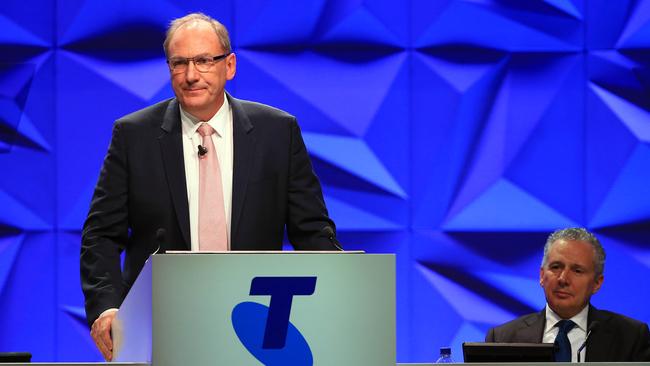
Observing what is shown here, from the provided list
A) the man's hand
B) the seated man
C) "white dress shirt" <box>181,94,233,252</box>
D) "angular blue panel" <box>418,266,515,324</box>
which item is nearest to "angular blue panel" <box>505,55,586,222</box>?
"angular blue panel" <box>418,266,515,324</box>

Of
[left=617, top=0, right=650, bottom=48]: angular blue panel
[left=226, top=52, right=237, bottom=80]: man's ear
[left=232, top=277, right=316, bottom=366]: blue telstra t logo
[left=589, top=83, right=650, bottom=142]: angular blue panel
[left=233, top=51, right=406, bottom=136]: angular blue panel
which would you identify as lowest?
[left=232, top=277, right=316, bottom=366]: blue telstra t logo

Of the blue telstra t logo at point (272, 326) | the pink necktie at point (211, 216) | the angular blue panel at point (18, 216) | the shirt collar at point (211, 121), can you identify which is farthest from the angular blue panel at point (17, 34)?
the blue telstra t logo at point (272, 326)

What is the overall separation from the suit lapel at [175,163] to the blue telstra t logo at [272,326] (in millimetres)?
942

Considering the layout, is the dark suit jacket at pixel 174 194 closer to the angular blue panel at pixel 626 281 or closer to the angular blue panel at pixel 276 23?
the angular blue panel at pixel 276 23

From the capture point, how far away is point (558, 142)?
532 centimetres

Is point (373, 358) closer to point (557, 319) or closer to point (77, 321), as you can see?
point (557, 319)

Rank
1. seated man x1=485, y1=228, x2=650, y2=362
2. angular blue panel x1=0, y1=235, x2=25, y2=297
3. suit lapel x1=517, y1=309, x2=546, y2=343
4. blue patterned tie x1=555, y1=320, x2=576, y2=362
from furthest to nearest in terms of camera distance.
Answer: angular blue panel x1=0, y1=235, x2=25, y2=297
suit lapel x1=517, y1=309, x2=546, y2=343
seated man x1=485, y1=228, x2=650, y2=362
blue patterned tie x1=555, y1=320, x2=576, y2=362

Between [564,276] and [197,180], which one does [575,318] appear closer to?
[564,276]

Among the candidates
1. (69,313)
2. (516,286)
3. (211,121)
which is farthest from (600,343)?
(69,313)

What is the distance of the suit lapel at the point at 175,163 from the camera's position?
3.02m

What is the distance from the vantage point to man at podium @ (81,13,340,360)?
9.94 feet

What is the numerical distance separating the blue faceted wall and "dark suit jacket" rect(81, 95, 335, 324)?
2.02m

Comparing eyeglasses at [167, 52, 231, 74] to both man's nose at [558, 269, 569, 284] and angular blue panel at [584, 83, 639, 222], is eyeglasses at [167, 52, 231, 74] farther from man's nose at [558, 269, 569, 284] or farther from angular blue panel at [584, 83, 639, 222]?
angular blue panel at [584, 83, 639, 222]

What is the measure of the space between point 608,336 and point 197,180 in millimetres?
1725
